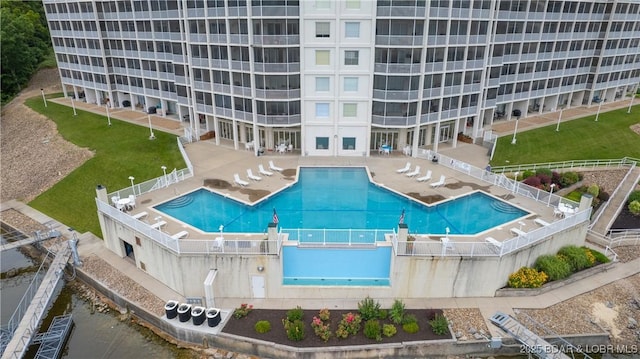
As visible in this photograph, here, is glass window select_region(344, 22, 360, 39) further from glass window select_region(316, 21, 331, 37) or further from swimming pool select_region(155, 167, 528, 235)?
swimming pool select_region(155, 167, 528, 235)

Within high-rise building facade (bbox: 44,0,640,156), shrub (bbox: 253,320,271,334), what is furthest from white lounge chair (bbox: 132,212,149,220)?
high-rise building facade (bbox: 44,0,640,156)

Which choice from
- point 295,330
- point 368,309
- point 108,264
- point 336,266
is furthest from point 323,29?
point 295,330

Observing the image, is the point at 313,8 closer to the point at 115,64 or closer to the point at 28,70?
the point at 115,64

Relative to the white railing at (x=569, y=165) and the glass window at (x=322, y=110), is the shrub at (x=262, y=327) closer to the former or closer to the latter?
the glass window at (x=322, y=110)

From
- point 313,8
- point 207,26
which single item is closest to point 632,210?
point 313,8

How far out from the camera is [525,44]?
4728 cm

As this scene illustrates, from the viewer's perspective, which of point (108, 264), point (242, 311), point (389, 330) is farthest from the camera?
point (108, 264)

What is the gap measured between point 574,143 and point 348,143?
2485cm

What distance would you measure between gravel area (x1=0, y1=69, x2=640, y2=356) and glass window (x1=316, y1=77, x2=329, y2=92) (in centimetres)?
2237

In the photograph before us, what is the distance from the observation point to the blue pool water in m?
22.2

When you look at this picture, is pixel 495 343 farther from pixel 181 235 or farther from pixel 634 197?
pixel 634 197

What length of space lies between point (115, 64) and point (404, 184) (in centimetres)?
4418

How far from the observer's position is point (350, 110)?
37.4m

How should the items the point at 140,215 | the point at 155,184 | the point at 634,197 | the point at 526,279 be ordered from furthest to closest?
the point at 634,197, the point at 155,184, the point at 140,215, the point at 526,279
